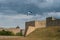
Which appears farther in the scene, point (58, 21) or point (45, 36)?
point (58, 21)

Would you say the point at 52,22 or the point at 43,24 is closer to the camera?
the point at 52,22

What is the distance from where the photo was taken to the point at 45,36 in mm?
25922

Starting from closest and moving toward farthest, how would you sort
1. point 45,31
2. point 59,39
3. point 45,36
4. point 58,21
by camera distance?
point 59,39 < point 45,36 < point 45,31 < point 58,21

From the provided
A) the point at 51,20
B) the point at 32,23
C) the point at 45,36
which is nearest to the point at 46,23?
the point at 51,20

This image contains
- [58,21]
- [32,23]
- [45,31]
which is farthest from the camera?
[32,23]

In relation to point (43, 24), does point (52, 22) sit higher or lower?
higher

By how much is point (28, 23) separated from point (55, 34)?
21228mm

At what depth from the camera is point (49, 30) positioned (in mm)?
28359

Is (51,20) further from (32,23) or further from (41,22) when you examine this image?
(32,23)

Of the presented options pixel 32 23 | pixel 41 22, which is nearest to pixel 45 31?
pixel 41 22

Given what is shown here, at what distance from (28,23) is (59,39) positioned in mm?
23510

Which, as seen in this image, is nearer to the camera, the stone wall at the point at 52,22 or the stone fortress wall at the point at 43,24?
the stone fortress wall at the point at 43,24

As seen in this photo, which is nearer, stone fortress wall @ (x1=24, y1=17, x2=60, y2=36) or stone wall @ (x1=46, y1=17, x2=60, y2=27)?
stone fortress wall @ (x1=24, y1=17, x2=60, y2=36)

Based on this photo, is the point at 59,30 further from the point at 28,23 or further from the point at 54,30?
the point at 28,23
